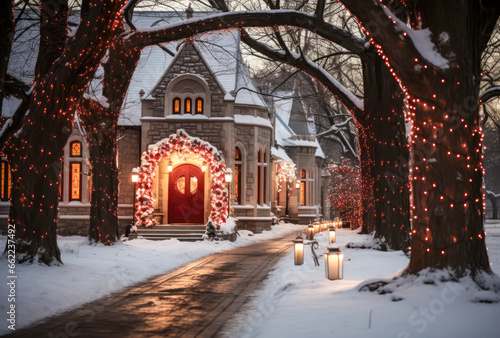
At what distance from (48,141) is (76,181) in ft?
53.4

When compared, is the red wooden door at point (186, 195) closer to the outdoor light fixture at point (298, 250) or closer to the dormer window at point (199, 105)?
the dormer window at point (199, 105)

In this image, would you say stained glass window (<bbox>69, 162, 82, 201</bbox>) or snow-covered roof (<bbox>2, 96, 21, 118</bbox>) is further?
stained glass window (<bbox>69, 162, 82, 201</bbox>)

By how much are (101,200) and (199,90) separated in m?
9.40

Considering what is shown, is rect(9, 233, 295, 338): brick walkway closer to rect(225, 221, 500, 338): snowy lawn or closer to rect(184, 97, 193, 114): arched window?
rect(225, 221, 500, 338): snowy lawn

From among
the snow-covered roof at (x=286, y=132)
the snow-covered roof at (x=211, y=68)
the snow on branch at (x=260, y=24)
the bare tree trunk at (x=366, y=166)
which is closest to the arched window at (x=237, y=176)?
the snow-covered roof at (x=211, y=68)

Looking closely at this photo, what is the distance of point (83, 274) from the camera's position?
12102mm

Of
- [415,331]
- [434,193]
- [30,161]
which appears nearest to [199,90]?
[30,161]

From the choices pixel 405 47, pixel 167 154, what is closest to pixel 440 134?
pixel 405 47

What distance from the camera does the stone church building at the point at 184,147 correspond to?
26.2m

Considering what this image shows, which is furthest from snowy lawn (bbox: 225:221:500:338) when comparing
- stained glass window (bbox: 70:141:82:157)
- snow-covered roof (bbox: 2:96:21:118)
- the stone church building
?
snow-covered roof (bbox: 2:96:21:118)

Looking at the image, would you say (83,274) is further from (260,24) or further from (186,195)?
(186,195)

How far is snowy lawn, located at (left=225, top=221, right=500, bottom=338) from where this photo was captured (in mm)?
6746

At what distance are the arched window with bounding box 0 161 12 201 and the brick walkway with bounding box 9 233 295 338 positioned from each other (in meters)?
15.6

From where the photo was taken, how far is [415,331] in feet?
21.8
